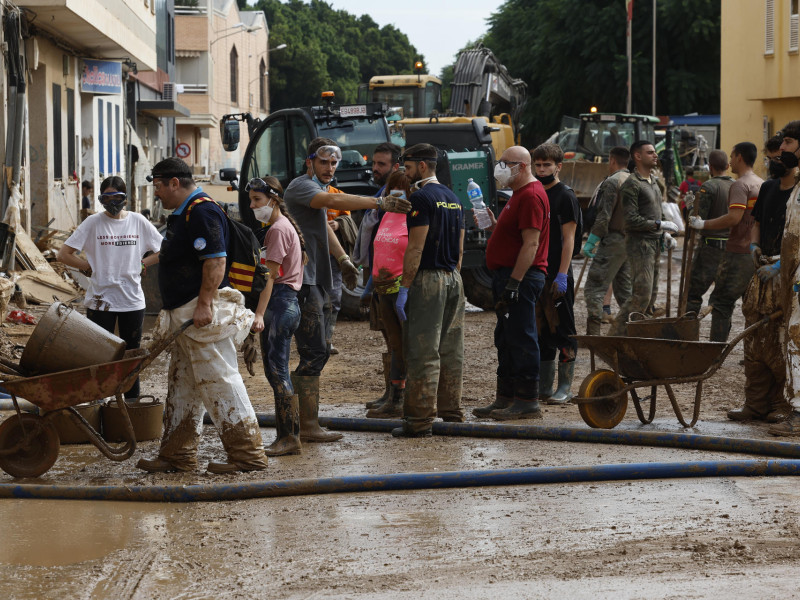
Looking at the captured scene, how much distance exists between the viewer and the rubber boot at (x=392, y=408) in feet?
27.1

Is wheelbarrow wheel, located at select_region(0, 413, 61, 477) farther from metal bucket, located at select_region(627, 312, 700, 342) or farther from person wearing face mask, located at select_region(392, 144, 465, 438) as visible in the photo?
metal bucket, located at select_region(627, 312, 700, 342)

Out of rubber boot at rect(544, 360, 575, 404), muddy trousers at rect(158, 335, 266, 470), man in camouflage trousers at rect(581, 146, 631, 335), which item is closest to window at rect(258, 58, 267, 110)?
man in camouflage trousers at rect(581, 146, 631, 335)

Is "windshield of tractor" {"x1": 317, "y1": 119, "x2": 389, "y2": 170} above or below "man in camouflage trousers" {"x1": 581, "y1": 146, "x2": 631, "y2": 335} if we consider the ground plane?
above

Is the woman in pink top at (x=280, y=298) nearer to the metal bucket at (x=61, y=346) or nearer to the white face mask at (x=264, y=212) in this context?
the white face mask at (x=264, y=212)

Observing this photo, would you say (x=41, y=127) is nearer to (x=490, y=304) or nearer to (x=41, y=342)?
(x=490, y=304)

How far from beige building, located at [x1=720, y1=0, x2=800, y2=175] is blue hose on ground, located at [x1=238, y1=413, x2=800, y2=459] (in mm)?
25924

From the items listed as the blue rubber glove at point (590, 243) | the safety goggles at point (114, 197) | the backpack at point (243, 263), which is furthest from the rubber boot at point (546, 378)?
the safety goggles at point (114, 197)

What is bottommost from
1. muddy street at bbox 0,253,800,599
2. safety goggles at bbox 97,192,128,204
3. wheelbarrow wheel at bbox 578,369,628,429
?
muddy street at bbox 0,253,800,599

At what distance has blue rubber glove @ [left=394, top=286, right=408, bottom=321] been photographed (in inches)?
299

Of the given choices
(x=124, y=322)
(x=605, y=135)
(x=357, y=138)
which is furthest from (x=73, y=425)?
(x=605, y=135)

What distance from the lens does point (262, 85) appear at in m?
86.4

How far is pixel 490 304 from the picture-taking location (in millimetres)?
14883

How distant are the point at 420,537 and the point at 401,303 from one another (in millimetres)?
2716

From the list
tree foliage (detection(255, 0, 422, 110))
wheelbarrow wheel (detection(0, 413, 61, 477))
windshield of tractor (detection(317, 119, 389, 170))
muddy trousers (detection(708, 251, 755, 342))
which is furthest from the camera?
tree foliage (detection(255, 0, 422, 110))
